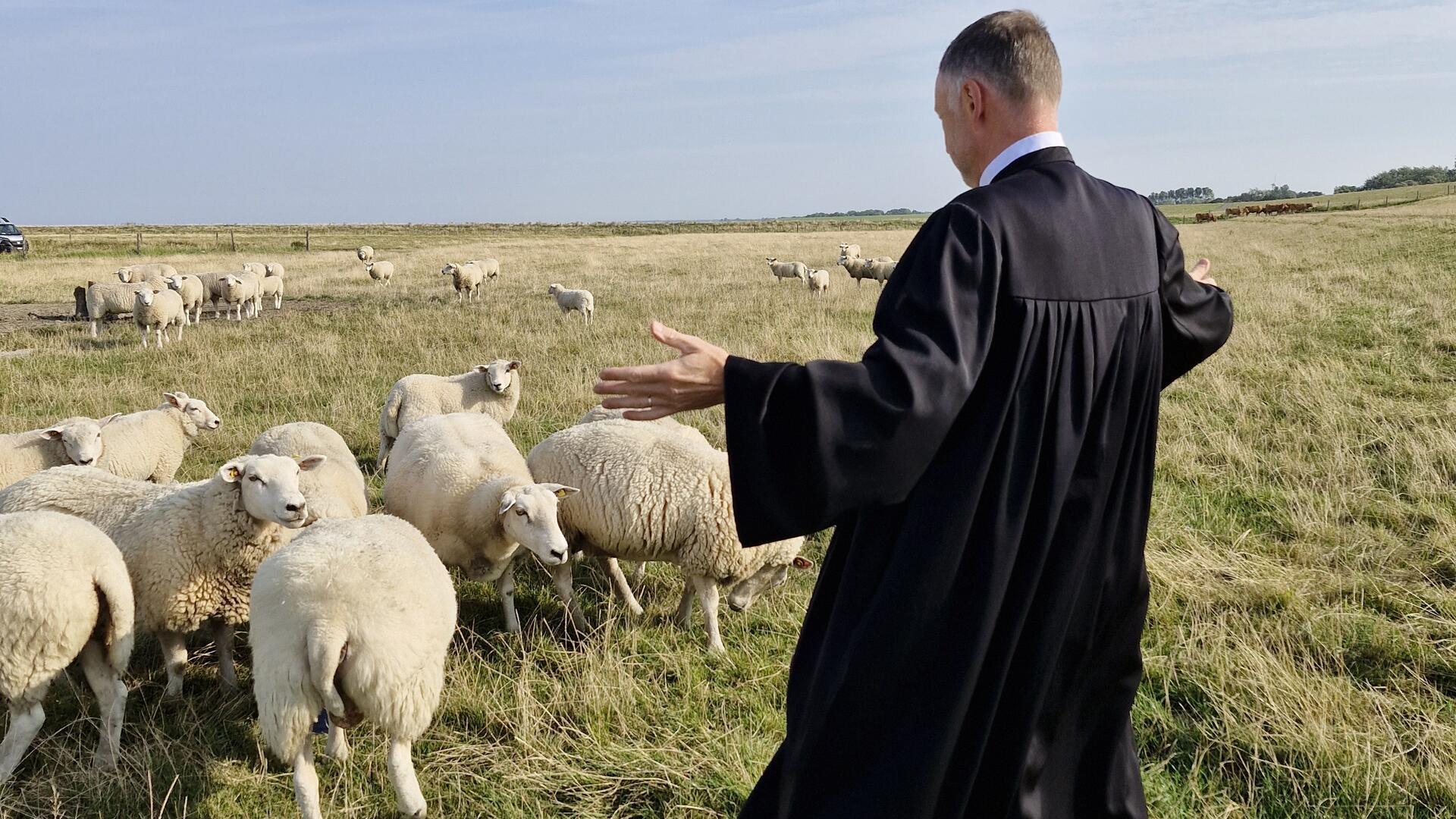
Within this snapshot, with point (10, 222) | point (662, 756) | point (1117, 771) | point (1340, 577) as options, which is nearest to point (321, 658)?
point (662, 756)

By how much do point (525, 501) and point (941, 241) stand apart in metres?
3.32

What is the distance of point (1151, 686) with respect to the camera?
393 centimetres

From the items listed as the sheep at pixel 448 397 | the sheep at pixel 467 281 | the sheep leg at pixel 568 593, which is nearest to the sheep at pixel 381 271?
the sheep at pixel 467 281

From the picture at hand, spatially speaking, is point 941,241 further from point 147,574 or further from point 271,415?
point 271,415

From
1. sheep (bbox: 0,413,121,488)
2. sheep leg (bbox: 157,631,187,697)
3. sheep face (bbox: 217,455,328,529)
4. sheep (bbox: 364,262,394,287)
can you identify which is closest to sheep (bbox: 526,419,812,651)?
sheep face (bbox: 217,455,328,529)

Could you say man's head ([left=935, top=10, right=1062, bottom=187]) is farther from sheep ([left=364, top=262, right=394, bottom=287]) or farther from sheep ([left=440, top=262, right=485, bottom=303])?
sheep ([left=364, top=262, right=394, bottom=287])

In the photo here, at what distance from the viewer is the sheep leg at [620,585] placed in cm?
522

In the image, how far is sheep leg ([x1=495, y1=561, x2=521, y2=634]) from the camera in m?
4.93

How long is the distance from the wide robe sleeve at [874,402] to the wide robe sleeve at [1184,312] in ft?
→ 2.09

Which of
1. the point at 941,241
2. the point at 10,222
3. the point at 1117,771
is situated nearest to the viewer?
the point at 941,241

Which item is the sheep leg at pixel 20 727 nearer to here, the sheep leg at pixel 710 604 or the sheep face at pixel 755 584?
the sheep leg at pixel 710 604

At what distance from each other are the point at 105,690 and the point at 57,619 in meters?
0.49

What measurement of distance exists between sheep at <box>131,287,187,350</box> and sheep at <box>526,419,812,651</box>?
11901 mm

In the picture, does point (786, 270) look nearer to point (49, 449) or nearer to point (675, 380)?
point (49, 449)
